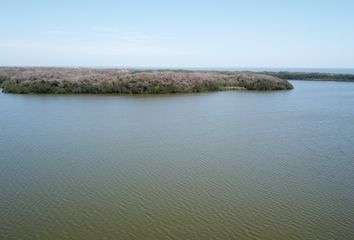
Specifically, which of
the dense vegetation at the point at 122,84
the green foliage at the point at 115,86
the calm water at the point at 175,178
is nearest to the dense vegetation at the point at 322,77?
the dense vegetation at the point at 122,84

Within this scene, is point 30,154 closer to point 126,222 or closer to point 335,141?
point 126,222

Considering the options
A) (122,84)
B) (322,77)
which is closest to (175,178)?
(122,84)

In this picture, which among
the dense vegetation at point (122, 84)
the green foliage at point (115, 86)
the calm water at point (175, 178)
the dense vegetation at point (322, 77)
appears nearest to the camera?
the calm water at point (175, 178)

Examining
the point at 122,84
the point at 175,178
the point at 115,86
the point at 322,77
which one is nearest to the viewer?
the point at 175,178

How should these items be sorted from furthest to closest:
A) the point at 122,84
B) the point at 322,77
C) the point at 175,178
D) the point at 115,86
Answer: the point at 322,77 → the point at 122,84 → the point at 115,86 → the point at 175,178

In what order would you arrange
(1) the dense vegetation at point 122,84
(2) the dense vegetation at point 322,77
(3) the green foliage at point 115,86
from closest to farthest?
(3) the green foliage at point 115,86, (1) the dense vegetation at point 122,84, (2) the dense vegetation at point 322,77

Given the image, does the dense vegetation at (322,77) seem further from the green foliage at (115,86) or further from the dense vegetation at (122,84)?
the green foliage at (115,86)

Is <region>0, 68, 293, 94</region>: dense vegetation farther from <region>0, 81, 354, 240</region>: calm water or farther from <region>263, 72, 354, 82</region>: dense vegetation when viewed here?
<region>263, 72, 354, 82</region>: dense vegetation

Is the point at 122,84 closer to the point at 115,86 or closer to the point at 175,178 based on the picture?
the point at 115,86

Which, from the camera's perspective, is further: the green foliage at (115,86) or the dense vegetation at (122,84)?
the dense vegetation at (122,84)
